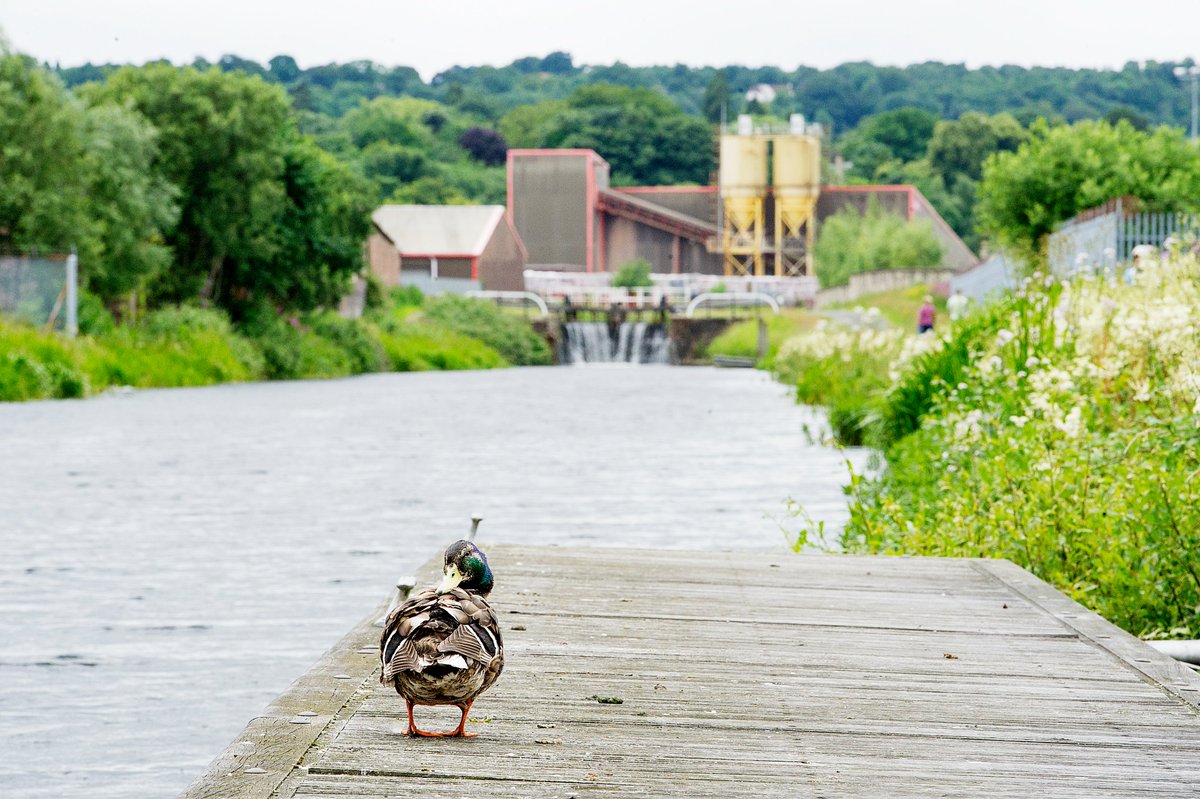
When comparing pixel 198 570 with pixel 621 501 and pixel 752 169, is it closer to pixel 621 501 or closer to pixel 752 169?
pixel 621 501

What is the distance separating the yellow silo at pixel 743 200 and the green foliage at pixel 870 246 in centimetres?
538

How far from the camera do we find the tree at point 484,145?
11644 centimetres

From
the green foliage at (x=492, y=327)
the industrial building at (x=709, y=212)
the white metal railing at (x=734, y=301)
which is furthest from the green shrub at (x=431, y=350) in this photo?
the industrial building at (x=709, y=212)

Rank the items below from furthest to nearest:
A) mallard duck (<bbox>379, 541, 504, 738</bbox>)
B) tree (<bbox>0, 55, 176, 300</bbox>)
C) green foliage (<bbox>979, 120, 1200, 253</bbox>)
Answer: green foliage (<bbox>979, 120, 1200, 253</bbox>)
tree (<bbox>0, 55, 176, 300</bbox>)
mallard duck (<bbox>379, 541, 504, 738</bbox>)

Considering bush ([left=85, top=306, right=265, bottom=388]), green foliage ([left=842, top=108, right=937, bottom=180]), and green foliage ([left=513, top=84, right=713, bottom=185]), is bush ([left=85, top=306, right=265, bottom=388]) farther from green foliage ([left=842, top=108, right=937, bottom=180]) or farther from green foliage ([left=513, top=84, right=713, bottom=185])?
green foliage ([left=842, top=108, right=937, bottom=180])

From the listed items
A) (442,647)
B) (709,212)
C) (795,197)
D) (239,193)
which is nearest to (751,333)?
(239,193)

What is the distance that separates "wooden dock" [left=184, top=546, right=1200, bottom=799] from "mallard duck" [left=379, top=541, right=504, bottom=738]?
17 cm

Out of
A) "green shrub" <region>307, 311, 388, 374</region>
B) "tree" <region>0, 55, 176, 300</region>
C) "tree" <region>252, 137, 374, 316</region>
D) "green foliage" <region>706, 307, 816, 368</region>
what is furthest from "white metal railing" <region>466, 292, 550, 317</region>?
"tree" <region>0, 55, 176, 300</region>

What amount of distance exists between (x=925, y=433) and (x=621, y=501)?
2861 millimetres

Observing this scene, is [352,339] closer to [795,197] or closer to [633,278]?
[633,278]

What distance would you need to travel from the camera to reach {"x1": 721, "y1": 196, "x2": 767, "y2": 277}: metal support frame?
270ft

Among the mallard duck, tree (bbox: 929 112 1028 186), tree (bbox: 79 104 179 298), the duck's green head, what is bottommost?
the mallard duck

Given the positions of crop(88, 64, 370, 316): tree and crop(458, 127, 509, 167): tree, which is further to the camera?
crop(458, 127, 509, 167): tree

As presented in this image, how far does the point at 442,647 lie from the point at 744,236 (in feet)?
264
